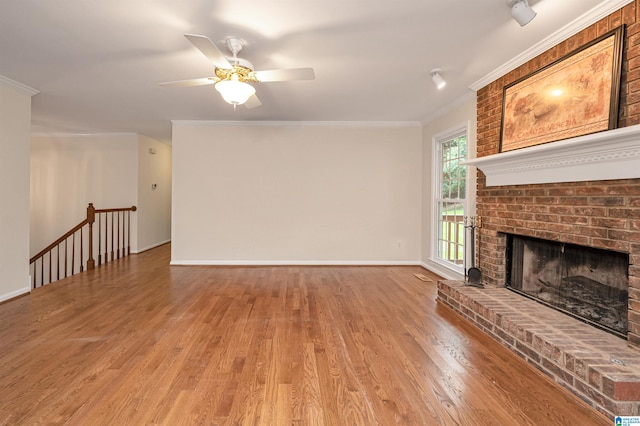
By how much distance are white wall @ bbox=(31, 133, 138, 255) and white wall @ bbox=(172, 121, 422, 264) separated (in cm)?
200

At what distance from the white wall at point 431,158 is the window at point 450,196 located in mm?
109

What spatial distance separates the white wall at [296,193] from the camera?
5.59 meters

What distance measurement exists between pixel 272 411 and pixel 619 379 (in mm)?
1821

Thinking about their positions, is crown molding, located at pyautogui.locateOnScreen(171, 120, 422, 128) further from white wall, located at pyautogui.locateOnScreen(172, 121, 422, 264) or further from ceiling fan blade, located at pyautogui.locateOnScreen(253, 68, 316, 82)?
ceiling fan blade, located at pyautogui.locateOnScreen(253, 68, 316, 82)

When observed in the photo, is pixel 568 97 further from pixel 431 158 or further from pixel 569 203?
pixel 431 158

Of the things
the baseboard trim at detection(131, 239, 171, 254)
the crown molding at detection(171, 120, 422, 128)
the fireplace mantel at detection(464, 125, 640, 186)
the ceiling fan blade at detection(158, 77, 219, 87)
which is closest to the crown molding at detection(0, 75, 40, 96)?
the crown molding at detection(171, 120, 422, 128)

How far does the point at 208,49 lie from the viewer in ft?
7.32

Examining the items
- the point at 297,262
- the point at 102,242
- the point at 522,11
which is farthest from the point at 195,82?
the point at 102,242

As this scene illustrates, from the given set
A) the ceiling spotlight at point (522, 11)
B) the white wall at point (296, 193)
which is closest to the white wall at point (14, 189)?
the white wall at point (296, 193)

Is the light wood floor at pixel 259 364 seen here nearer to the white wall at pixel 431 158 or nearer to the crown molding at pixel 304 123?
the white wall at pixel 431 158

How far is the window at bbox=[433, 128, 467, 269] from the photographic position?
4.54 meters

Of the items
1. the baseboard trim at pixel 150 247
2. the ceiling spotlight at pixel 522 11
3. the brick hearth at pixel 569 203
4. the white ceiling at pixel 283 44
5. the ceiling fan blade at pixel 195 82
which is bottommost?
the baseboard trim at pixel 150 247

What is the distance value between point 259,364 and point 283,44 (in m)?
2.56

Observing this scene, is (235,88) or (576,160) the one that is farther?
(235,88)
